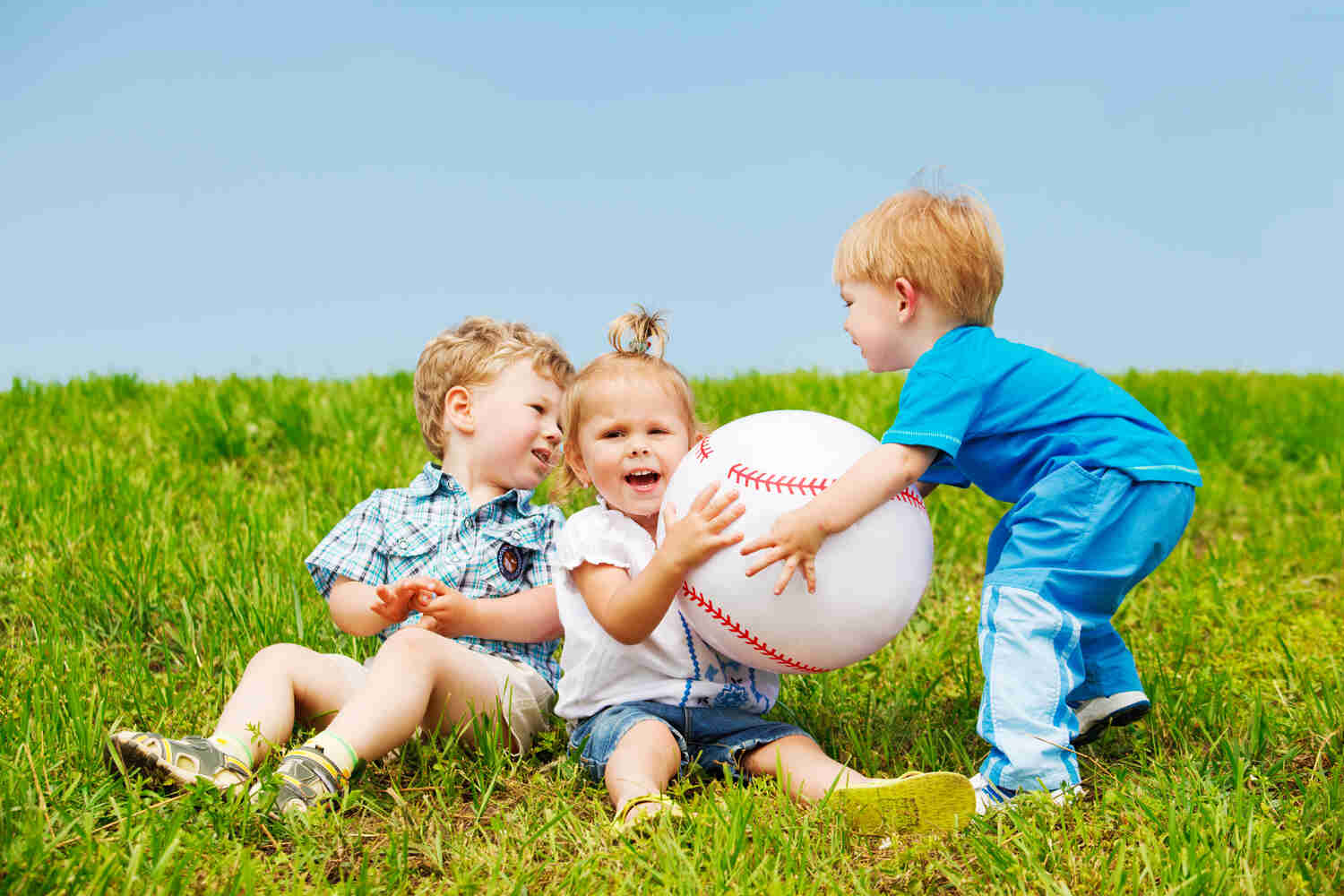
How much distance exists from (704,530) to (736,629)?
308 mm

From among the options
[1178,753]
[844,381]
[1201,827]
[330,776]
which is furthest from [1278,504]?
[330,776]

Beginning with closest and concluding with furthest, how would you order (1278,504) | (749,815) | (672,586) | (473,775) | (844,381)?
(749,815) → (672,586) → (473,775) → (1278,504) → (844,381)

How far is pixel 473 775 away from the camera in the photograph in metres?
3.39

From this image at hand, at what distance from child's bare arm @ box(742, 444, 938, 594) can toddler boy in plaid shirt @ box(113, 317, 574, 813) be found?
1.04 meters

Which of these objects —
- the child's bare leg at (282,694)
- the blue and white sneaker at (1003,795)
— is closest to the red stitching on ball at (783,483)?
the blue and white sneaker at (1003,795)

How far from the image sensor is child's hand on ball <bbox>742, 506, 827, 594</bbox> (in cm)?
291

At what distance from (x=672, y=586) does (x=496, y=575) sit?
92 cm

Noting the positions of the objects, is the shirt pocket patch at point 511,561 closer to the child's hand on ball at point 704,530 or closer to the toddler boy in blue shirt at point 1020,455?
the child's hand on ball at point 704,530

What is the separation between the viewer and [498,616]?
11.8ft

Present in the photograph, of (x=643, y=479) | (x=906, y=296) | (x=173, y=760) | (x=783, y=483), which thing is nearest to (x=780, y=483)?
(x=783, y=483)

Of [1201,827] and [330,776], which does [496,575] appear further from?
[1201,827]

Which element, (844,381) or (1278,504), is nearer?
(1278,504)

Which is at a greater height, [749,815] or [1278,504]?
[749,815]

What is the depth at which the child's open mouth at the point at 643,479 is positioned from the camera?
132 inches
